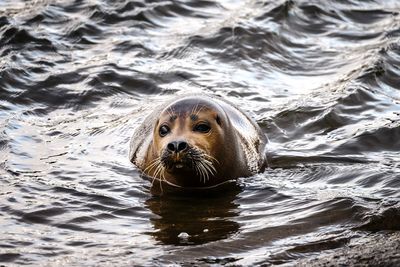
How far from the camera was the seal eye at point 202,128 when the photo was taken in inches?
338

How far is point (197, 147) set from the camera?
8383mm

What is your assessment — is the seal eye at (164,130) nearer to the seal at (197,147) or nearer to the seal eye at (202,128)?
the seal at (197,147)

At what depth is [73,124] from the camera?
35.2 feet

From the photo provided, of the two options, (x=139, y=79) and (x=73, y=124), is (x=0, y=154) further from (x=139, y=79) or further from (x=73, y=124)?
(x=139, y=79)

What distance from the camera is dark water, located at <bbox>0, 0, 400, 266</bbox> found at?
7.27 meters

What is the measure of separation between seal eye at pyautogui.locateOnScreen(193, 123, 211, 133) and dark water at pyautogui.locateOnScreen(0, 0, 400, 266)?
1.94 ft

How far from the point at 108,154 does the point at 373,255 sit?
4.16m

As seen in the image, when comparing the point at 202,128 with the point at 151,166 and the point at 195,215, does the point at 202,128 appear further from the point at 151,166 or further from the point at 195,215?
the point at 195,215

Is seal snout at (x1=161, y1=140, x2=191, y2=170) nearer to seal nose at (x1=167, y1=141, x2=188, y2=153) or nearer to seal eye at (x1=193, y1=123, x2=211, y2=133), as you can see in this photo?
seal nose at (x1=167, y1=141, x2=188, y2=153)

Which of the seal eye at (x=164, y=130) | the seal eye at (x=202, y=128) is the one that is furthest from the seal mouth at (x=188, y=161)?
the seal eye at (x=164, y=130)

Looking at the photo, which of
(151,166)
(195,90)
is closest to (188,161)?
(151,166)

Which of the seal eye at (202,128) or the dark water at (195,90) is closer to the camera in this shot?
the dark water at (195,90)

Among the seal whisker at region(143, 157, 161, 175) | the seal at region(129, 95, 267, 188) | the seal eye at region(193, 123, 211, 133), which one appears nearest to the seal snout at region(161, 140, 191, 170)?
the seal at region(129, 95, 267, 188)

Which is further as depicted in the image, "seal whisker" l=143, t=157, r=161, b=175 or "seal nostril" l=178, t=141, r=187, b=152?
"seal whisker" l=143, t=157, r=161, b=175
